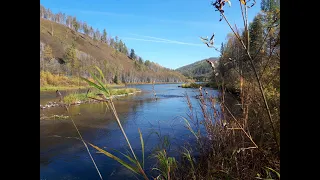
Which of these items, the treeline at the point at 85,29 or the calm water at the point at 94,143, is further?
the treeline at the point at 85,29

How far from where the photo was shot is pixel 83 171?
3.81 meters

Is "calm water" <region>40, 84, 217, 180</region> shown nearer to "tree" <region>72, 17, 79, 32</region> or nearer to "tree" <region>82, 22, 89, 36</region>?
"tree" <region>72, 17, 79, 32</region>

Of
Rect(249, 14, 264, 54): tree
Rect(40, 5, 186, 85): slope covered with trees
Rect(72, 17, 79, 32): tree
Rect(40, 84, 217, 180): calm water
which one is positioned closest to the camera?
Rect(249, 14, 264, 54): tree

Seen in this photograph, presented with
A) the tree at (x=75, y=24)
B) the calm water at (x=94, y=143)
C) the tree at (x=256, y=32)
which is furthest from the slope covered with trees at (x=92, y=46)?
the tree at (x=256, y=32)

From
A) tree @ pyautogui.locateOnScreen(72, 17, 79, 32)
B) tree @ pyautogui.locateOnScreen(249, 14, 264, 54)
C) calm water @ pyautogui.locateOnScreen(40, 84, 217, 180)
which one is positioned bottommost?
calm water @ pyautogui.locateOnScreen(40, 84, 217, 180)

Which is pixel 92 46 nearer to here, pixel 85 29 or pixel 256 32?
pixel 85 29

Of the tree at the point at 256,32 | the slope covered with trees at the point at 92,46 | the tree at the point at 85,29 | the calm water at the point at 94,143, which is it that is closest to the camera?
the tree at the point at 256,32

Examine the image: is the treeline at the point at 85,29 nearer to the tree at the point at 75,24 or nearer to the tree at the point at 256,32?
the tree at the point at 75,24

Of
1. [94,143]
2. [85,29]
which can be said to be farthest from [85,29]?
[94,143]

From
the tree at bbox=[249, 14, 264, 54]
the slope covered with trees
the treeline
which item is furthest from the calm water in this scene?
the treeline

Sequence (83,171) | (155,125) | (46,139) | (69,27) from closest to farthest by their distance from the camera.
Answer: (83,171)
(46,139)
(155,125)
(69,27)
